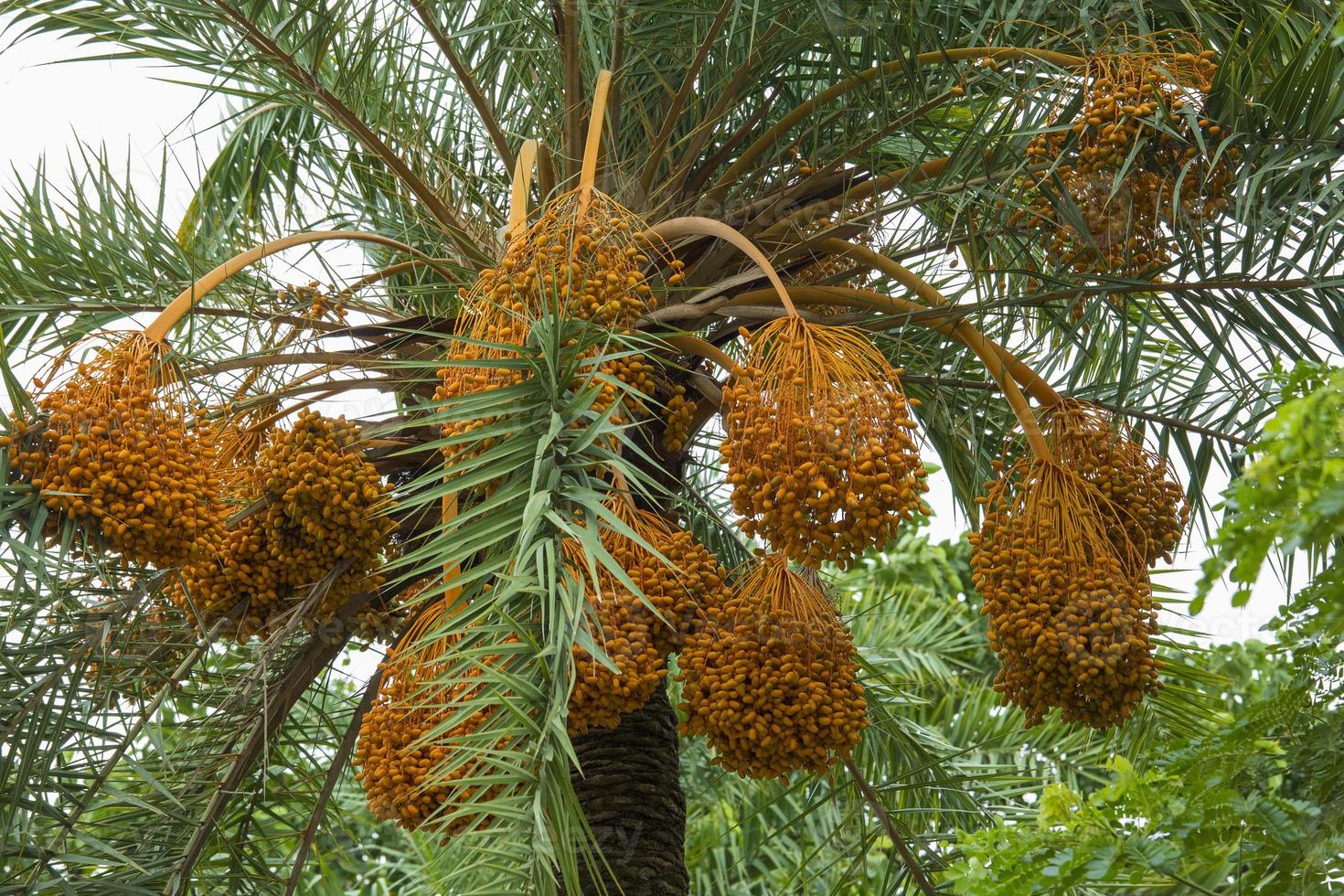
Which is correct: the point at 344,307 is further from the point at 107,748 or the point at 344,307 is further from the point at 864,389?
the point at 864,389

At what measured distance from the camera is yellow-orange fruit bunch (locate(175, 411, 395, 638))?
104 inches

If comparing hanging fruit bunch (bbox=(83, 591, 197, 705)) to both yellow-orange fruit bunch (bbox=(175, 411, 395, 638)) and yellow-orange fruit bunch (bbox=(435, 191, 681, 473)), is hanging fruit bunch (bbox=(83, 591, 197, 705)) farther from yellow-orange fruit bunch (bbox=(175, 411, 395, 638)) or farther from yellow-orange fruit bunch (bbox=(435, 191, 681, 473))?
yellow-orange fruit bunch (bbox=(435, 191, 681, 473))

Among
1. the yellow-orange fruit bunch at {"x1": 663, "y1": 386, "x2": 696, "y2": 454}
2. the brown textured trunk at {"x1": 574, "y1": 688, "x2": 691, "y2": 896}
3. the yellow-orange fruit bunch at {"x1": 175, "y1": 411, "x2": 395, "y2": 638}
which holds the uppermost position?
the yellow-orange fruit bunch at {"x1": 663, "y1": 386, "x2": 696, "y2": 454}

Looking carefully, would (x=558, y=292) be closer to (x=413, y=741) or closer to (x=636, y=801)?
(x=413, y=741)

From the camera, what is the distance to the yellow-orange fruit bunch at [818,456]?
2141mm

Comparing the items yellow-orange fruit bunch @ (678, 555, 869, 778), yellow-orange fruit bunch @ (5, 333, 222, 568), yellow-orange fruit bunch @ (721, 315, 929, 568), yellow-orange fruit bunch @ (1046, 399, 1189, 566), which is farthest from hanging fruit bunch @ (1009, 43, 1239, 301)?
yellow-orange fruit bunch @ (5, 333, 222, 568)

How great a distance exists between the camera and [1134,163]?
8.68 feet

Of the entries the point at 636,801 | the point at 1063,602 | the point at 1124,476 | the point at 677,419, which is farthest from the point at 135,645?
the point at 1124,476

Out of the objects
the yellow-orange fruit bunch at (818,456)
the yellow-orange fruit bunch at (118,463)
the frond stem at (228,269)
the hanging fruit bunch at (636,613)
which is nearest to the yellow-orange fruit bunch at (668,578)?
the hanging fruit bunch at (636,613)

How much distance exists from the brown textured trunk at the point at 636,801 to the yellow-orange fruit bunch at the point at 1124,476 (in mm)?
1017

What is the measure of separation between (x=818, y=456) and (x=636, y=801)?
4.07 ft

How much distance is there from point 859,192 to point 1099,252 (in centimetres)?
72

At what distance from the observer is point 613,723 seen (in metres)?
2.40

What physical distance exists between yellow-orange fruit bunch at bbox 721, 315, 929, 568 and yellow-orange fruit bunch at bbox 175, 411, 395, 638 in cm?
79
